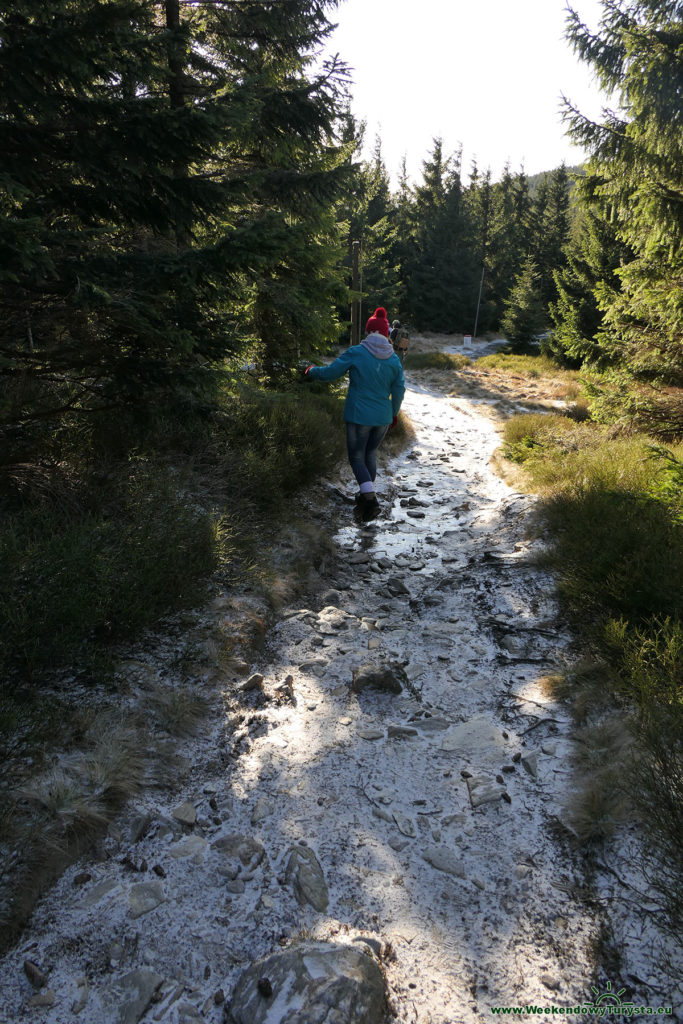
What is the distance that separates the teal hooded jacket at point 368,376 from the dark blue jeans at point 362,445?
4.7 inches

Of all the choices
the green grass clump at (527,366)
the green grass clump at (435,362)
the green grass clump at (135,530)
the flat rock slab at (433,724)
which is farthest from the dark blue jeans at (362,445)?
the green grass clump at (435,362)

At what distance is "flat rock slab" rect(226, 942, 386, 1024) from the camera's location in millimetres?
1870

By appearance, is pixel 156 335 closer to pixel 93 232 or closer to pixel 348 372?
pixel 93 232

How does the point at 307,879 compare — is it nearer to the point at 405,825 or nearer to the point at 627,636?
the point at 405,825

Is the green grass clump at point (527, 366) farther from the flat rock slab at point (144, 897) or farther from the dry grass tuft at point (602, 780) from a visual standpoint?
the flat rock slab at point (144, 897)

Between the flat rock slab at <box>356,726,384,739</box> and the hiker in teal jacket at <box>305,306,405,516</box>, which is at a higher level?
the hiker in teal jacket at <box>305,306,405,516</box>

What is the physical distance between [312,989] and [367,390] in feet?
18.5

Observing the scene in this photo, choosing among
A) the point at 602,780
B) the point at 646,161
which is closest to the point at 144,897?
the point at 602,780

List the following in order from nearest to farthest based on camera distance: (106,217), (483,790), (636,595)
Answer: (483,790) → (636,595) → (106,217)

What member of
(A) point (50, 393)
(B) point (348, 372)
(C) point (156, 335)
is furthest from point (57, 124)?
(B) point (348, 372)

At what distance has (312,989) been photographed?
1.94 metres

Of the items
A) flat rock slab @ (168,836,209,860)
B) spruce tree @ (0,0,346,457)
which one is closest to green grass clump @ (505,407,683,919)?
flat rock slab @ (168,836,209,860)

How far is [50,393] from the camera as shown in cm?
519

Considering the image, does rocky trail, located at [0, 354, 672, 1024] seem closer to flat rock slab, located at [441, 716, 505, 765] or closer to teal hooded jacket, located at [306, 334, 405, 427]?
flat rock slab, located at [441, 716, 505, 765]
